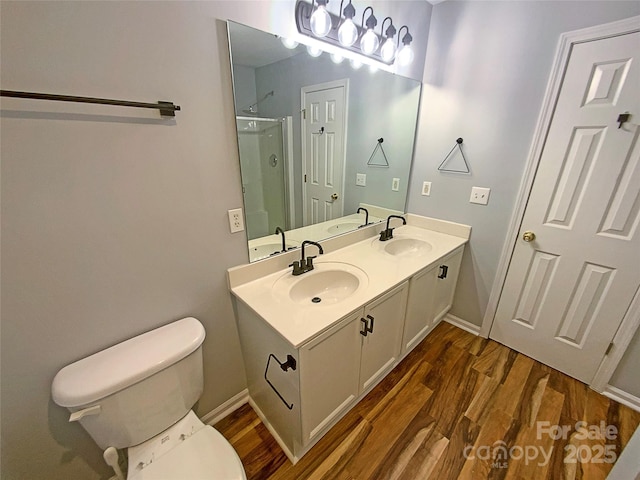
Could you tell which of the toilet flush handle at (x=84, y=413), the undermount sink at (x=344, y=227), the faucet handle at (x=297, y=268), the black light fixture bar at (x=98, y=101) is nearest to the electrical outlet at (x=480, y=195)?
the undermount sink at (x=344, y=227)

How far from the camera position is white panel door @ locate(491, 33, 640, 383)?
1274 millimetres

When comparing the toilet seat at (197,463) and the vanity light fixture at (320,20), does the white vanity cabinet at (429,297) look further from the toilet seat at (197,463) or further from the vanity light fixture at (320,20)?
the vanity light fixture at (320,20)

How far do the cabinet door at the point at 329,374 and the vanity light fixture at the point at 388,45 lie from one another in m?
1.51

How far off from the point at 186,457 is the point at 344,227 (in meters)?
1.43

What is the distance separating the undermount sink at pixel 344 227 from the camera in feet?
5.71

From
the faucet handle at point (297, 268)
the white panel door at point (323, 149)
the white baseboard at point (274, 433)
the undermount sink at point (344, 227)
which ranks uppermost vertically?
the white panel door at point (323, 149)

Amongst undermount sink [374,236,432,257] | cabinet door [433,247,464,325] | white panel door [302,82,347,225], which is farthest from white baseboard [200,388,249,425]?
cabinet door [433,247,464,325]

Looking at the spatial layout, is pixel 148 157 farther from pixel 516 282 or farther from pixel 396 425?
pixel 516 282

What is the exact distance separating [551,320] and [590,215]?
72 cm

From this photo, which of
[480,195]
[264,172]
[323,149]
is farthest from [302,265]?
[480,195]

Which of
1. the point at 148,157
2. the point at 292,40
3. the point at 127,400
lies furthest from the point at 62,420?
the point at 292,40

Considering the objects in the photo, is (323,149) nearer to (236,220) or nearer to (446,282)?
(236,220)

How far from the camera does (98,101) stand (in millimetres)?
777

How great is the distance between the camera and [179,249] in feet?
3.54
